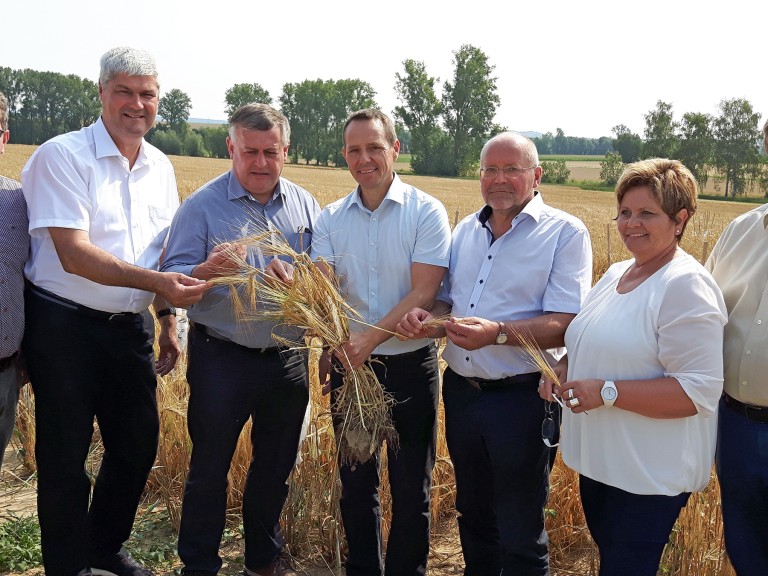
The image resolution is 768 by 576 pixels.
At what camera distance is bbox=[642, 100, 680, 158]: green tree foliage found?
59969 mm

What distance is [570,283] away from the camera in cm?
299

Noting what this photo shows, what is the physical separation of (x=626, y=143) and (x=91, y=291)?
70746 millimetres

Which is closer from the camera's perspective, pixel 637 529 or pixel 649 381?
pixel 649 381

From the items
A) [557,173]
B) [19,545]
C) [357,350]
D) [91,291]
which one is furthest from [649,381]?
[557,173]

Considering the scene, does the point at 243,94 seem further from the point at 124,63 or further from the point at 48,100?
the point at 124,63

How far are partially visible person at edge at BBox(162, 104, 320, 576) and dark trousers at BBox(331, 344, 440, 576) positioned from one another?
35 centimetres

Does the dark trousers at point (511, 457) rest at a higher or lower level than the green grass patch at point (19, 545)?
higher

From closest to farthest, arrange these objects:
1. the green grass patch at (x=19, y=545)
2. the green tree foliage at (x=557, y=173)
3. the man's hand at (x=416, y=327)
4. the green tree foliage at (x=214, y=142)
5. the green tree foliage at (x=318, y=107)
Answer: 1. the man's hand at (x=416, y=327)
2. the green grass patch at (x=19, y=545)
3. the green tree foliage at (x=557, y=173)
4. the green tree foliage at (x=214, y=142)
5. the green tree foliage at (x=318, y=107)

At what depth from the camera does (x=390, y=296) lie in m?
3.26

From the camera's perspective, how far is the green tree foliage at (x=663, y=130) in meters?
60.0

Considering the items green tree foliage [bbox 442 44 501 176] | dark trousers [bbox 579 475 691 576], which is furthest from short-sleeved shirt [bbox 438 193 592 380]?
green tree foliage [bbox 442 44 501 176]

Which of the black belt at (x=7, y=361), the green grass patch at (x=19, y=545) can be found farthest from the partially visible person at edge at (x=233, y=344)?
the green grass patch at (x=19, y=545)

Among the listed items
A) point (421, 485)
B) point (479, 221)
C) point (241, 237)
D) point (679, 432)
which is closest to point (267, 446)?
point (421, 485)

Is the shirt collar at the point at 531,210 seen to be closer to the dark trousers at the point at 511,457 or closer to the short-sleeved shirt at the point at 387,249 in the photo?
the short-sleeved shirt at the point at 387,249
